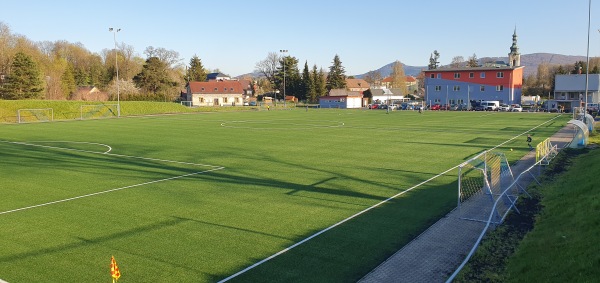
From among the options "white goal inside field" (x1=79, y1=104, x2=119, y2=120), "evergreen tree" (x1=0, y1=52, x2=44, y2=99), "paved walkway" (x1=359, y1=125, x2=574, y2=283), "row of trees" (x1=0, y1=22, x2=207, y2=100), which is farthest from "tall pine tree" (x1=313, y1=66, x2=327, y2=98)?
"paved walkway" (x1=359, y1=125, x2=574, y2=283)

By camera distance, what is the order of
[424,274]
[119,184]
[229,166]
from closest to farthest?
[424,274]
[119,184]
[229,166]

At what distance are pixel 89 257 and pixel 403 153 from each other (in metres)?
17.9

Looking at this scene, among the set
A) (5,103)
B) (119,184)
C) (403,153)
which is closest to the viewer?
(119,184)

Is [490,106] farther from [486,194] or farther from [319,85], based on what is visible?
[486,194]

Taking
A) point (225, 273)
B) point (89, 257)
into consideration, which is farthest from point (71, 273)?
point (225, 273)

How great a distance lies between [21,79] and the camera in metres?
69.0

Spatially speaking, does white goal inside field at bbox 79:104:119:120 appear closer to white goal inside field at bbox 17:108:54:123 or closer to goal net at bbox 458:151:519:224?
white goal inside field at bbox 17:108:54:123

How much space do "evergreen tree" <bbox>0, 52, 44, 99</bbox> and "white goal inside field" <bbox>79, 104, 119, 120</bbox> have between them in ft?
51.6

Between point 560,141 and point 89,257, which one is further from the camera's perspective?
point 560,141

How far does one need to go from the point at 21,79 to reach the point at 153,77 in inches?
1109

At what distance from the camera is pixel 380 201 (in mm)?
13836

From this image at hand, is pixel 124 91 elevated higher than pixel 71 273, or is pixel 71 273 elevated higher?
pixel 124 91

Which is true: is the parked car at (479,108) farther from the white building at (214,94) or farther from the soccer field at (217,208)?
the white building at (214,94)

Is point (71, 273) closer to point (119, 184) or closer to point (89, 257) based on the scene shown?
point (89, 257)
